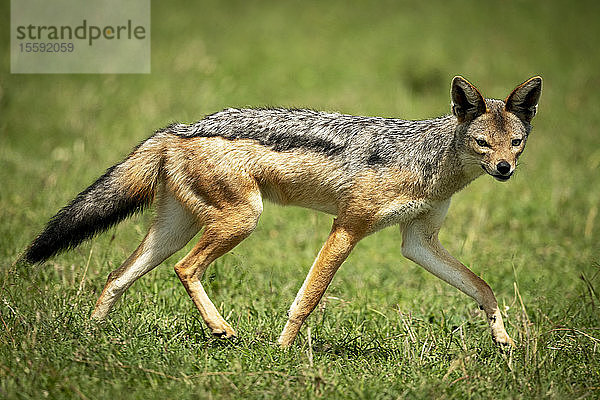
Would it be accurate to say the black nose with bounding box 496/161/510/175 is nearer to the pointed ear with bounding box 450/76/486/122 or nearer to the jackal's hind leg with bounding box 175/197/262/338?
the pointed ear with bounding box 450/76/486/122

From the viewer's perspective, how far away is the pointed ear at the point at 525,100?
573 cm

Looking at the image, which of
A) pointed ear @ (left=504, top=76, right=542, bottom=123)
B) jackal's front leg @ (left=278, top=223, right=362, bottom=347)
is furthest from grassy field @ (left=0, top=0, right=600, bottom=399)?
pointed ear @ (left=504, top=76, right=542, bottom=123)

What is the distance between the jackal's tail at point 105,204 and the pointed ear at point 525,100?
9.60 ft

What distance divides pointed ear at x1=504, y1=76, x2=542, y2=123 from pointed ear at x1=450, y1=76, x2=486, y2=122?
23cm

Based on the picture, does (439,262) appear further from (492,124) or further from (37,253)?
(37,253)

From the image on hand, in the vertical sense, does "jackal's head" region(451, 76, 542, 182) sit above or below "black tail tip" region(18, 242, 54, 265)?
above

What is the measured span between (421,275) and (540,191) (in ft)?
11.9

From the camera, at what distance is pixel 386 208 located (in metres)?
5.93

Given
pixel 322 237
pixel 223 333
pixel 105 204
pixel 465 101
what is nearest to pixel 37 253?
pixel 105 204

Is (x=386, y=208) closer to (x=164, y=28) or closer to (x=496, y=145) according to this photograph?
(x=496, y=145)

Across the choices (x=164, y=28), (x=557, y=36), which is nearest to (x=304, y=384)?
(x=164, y=28)

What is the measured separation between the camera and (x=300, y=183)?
6.16 m

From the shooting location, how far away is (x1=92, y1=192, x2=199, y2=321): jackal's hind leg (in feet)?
20.2

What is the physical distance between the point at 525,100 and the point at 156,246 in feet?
10.8
